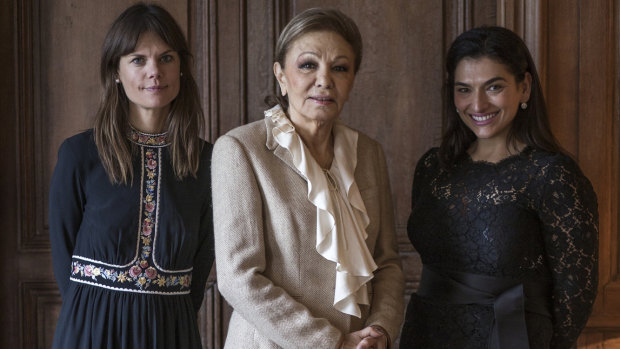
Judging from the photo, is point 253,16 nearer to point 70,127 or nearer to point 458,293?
point 70,127

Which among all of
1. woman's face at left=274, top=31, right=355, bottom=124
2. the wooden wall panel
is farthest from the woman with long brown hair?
the wooden wall panel

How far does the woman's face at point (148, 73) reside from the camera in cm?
198

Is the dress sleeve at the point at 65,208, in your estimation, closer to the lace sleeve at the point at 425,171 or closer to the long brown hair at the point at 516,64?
the lace sleeve at the point at 425,171

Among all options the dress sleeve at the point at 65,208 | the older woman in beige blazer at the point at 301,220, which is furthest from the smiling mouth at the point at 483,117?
the dress sleeve at the point at 65,208

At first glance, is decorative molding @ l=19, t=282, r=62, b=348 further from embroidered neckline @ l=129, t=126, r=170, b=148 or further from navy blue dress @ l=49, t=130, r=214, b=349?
embroidered neckline @ l=129, t=126, r=170, b=148

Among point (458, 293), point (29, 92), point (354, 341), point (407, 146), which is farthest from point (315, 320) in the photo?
point (29, 92)

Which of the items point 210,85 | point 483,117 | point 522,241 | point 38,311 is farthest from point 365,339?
point 38,311

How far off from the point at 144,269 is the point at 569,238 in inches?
50.8

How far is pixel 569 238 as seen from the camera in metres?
1.82

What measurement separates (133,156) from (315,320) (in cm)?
83

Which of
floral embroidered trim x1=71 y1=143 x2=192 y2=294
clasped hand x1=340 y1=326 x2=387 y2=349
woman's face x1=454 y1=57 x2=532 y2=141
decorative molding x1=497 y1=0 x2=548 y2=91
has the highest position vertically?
decorative molding x1=497 y1=0 x2=548 y2=91

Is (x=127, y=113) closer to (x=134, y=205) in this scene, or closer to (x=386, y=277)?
(x=134, y=205)

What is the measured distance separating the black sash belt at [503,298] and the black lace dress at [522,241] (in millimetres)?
18

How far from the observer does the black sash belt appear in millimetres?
Answer: 1839
